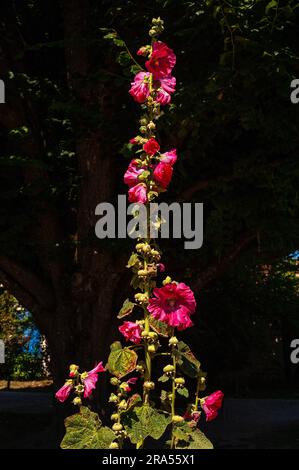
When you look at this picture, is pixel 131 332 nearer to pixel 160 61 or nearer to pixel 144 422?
pixel 144 422

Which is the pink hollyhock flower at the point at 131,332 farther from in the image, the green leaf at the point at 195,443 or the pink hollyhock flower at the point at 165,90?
the pink hollyhock flower at the point at 165,90

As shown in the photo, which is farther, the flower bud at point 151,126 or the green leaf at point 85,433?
the flower bud at point 151,126

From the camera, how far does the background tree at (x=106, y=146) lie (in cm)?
671

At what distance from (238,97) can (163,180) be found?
15.3 feet

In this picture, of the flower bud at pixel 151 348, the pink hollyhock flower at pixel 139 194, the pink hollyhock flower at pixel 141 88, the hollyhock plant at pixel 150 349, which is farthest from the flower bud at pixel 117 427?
the pink hollyhock flower at pixel 141 88

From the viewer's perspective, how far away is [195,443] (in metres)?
2.38

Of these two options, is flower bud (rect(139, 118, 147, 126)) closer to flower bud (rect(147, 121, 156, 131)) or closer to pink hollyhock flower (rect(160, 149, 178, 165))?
flower bud (rect(147, 121, 156, 131))

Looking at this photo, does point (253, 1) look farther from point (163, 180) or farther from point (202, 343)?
point (202, 343)

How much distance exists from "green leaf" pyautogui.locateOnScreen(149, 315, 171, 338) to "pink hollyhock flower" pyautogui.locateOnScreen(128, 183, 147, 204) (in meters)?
0.49

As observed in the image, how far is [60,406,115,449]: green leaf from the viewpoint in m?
2.36

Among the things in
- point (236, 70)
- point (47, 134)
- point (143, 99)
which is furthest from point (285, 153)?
point (143, 99)

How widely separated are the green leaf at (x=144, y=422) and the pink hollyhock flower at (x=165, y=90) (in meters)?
1.33

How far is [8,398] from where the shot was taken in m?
19.8

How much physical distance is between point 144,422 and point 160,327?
38 centimetres
